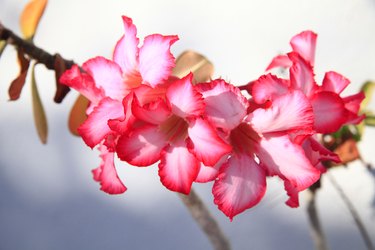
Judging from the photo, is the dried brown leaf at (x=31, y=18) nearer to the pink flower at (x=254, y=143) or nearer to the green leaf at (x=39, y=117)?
the green leaf at (x=39, y=117)

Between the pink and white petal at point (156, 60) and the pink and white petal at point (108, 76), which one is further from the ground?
the pink and white petal at point (156, 60)

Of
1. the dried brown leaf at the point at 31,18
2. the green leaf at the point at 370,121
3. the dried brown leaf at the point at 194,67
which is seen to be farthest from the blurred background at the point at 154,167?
the dried brown leaf at the point at 194,67

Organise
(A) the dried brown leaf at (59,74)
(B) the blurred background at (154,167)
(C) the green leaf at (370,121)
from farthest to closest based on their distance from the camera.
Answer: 1. (B) the blurred background at (154,167)
2. (C) the green leaf at (370,121)
3. (A) the dried brown leaf at (59,74)

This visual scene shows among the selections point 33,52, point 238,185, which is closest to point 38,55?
point 33,52

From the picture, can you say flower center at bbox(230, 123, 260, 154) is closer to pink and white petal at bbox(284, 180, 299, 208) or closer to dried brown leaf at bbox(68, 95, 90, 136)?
pink and white petal at bbox(284, 180, 299, 208)

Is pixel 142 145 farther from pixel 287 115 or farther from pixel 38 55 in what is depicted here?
pixel 38 55

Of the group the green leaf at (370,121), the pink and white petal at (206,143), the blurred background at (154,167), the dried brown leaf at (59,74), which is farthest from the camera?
the blurred background at (154,167)

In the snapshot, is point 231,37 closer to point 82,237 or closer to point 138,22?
point 138,22

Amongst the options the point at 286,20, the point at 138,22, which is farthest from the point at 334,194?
the point at 138,22
